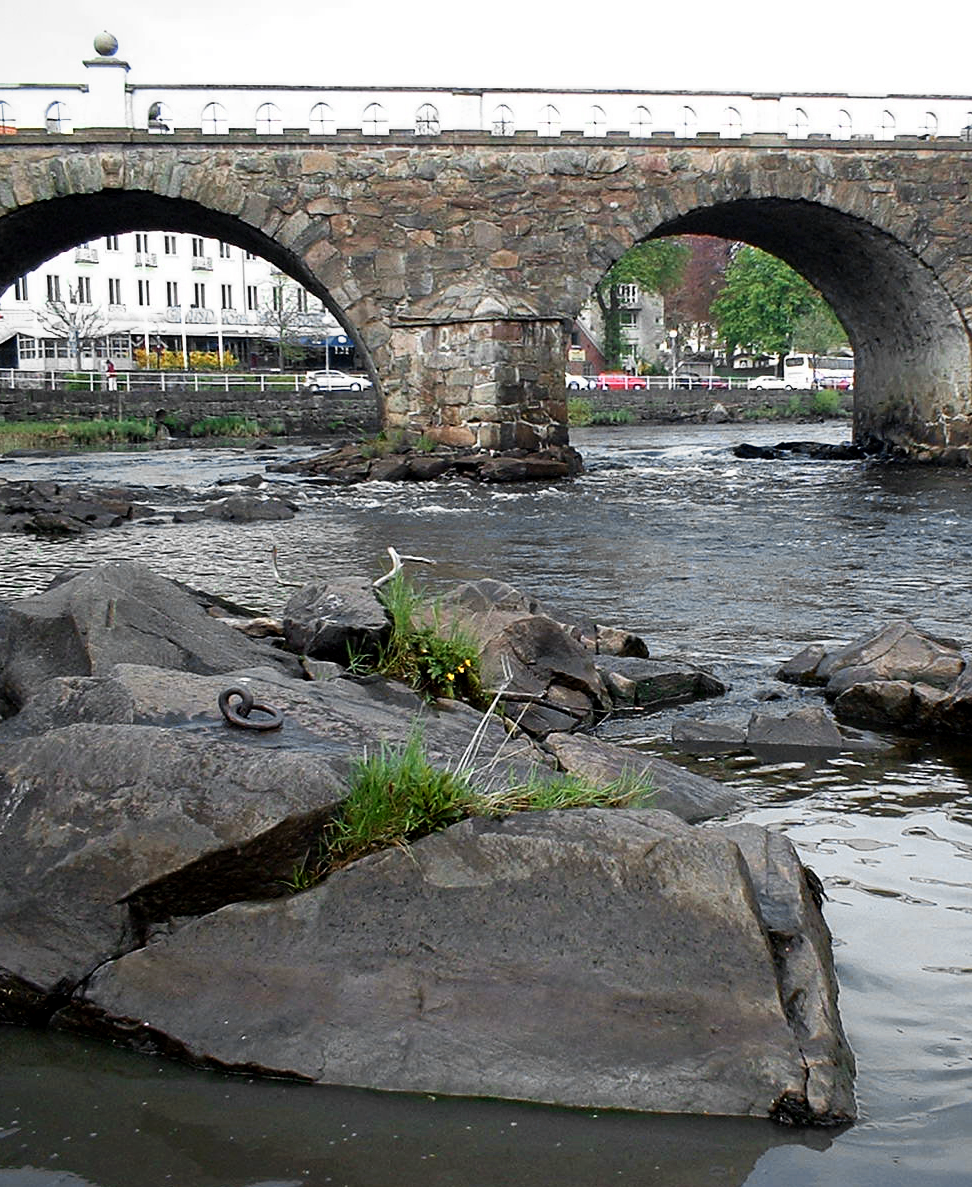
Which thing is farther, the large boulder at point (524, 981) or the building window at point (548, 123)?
the building window at point (548, 123)

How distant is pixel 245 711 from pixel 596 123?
18248 millimetres

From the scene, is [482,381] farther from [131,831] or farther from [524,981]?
[524,981]

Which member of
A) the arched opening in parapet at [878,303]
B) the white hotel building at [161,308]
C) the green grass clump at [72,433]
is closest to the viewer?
the arched opening in parapet at [878,303]

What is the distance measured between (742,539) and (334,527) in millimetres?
3910

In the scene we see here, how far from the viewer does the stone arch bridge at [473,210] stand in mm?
19672

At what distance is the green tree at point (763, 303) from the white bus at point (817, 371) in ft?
4.60

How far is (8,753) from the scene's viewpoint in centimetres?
333

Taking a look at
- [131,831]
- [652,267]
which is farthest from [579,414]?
[131,831]

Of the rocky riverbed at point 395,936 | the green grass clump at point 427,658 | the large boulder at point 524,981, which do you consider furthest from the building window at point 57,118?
the large boulder at point 524,981

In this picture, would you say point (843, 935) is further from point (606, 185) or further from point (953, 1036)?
point (606, 185)

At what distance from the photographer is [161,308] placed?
219ft

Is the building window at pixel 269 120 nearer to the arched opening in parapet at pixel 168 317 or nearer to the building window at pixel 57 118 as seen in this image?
the building window at pixel 57 118

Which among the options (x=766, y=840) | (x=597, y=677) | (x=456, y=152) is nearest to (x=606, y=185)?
(x=456, y=152)

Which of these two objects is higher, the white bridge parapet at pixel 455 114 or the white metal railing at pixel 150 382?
the white bridge parapet at pixel 455 114
